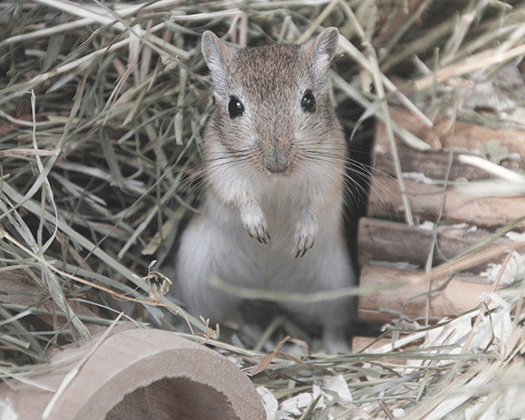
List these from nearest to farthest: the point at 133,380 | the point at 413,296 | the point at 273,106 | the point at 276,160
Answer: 1. the point at 133,380
2. the point at 276,160
3. the point at 273,106
4. the point at 413,296

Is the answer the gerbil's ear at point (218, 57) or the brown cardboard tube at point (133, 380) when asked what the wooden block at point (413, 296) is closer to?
the brown cardboard tube at point (133, 380)

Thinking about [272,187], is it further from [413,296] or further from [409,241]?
[413,296]

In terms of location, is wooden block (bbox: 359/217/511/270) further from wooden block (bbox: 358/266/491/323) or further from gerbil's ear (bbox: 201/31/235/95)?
gerbil's ear (bbox: 201/31/235/95)

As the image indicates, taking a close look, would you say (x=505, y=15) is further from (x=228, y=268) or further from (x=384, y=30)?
(x=228, y=268)

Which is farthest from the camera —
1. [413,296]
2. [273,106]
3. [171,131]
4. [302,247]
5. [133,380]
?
[171,131]

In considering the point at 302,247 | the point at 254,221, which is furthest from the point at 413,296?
the point at 254,221

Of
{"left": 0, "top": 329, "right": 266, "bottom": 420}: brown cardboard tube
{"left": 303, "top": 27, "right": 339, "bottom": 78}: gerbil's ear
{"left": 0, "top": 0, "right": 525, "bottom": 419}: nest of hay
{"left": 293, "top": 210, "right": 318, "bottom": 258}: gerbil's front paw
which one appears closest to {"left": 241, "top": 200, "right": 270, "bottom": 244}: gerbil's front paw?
{"left": 293, "top": 210, "right": 318, "bottom": 258}: gerbil's front paw
